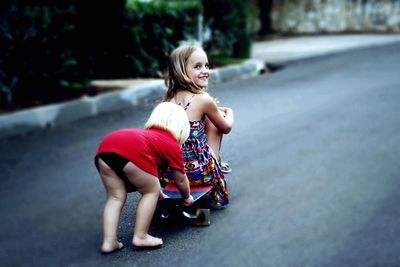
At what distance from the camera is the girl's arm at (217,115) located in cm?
80

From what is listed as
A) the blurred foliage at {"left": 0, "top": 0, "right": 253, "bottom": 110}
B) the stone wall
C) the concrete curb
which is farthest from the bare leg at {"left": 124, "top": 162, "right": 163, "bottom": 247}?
the stone wall

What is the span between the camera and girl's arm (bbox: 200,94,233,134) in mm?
801

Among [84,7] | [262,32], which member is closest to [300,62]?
[84,7]

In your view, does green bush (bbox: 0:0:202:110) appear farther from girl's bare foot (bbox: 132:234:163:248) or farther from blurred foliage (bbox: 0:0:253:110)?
girl's bare foot (bbox: 132:234:163:248)

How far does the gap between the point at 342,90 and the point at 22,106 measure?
4921mm

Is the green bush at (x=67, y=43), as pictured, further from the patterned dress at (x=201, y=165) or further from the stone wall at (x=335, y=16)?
the stone wall at (x=335, y=16)

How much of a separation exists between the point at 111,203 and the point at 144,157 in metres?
0.12

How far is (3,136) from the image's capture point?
6.64m

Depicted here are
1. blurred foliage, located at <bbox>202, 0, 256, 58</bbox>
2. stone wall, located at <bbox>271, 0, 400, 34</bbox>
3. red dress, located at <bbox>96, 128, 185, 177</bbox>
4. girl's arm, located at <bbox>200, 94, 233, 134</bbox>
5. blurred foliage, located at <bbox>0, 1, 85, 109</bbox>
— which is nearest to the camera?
red dress, located at <bbox>96, 128, 185, 177</bbox>

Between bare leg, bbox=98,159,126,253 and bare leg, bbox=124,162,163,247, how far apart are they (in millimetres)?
26

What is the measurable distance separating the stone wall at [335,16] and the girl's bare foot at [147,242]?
77.6ft

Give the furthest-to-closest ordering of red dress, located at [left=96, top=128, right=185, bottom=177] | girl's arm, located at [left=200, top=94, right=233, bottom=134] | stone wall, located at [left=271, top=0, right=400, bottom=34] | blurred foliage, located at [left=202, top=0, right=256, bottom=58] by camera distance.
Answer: stone wall, located at [left=271, top=0, right=400, bottom=34]
blurred foliage, located at [left=202, top=0, right=256, bottom=58]
girl's arm, located at [left=200, top=94, right=233, bottom=134]
red dress, located at [left=96, top=128, right=185, bottom=177]

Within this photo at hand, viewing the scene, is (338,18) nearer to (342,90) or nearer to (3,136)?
(342,90)

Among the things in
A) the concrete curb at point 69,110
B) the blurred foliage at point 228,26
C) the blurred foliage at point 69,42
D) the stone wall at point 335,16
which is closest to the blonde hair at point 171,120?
the blurred foliage at point 69,42
